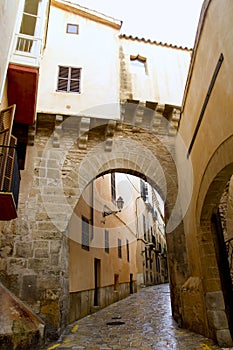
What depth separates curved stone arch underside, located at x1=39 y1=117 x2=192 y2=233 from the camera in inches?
259

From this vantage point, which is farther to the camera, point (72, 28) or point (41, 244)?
point (72, 28)

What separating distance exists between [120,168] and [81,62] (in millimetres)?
3747

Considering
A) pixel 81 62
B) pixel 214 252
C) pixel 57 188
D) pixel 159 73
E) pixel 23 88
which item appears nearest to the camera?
pixel 214 252

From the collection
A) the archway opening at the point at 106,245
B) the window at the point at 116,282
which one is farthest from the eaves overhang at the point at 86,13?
the window at the point at 116,282

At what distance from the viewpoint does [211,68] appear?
4.30 m

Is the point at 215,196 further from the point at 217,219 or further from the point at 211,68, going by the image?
the point at 211,68

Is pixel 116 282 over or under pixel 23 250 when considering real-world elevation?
under

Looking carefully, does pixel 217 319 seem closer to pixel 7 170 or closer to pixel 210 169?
pixel 210 169

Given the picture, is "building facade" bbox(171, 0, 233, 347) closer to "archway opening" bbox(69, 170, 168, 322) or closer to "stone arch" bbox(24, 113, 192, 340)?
"stone arch" bbox(24, 113, 192, 340)

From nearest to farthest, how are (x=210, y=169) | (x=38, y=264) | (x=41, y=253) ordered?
(x=210, y=169), (x=38, y=264), (x=41, y=253)

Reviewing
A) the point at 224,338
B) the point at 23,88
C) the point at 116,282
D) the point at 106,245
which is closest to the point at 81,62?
the point at 23,88

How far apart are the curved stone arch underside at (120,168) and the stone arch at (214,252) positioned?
4.50ft

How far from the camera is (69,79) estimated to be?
8047 millimetres

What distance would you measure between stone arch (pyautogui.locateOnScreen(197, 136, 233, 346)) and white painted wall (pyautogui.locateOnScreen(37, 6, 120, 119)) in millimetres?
3910
